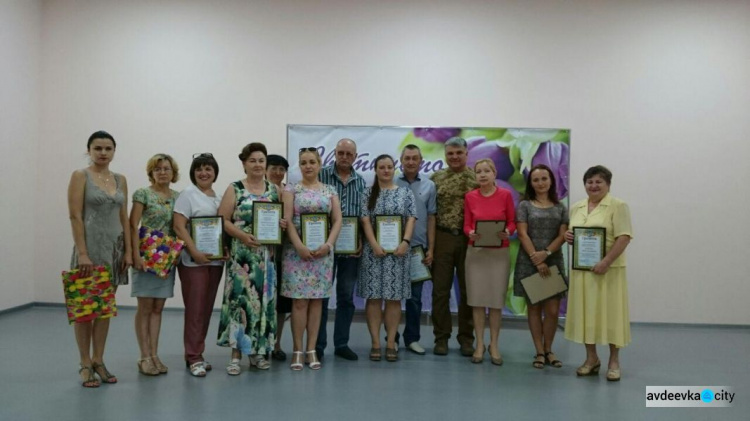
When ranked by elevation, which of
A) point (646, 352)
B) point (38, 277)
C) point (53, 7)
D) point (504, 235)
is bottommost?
point (646, 352)

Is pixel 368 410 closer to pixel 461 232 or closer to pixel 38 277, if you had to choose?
pixel 461 232

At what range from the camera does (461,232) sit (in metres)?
4.38

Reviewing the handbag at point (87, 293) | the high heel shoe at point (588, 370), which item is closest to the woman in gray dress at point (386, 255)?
the high heel shoe at point (588, 370)

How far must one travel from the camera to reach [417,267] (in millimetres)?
4266

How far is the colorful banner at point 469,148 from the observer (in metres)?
5.80

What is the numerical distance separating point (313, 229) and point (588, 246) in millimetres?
1899

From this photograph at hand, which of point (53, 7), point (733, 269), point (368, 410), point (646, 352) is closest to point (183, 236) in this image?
point (368, 410)

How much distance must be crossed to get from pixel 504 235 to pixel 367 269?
1049 millimetres

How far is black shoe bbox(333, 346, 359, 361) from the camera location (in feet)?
13.6

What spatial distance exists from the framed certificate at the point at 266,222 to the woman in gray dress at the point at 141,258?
0.57 m

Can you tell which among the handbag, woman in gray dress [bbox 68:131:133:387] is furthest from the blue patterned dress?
the handbag

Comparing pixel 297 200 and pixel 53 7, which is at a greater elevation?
pixel 53 7

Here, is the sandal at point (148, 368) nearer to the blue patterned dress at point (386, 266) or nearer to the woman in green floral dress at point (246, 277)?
the woman in green floral dress at point (246, 277)

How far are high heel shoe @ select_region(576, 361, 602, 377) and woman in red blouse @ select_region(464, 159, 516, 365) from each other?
56 centimetres
